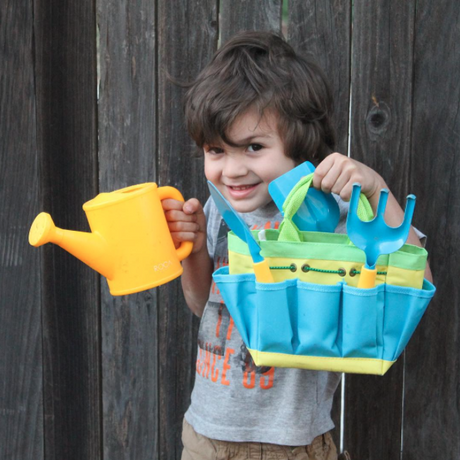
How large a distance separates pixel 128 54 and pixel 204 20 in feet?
0.74

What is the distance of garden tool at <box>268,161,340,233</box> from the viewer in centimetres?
121

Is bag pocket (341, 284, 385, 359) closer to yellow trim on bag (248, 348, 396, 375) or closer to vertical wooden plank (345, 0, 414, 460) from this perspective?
yellow trim on bag (248, 348, 396, 375)

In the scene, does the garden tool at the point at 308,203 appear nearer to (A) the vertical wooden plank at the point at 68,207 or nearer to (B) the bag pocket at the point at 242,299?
(B) the bag pocket at the point at 242,299

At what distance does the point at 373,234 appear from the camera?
111 cm

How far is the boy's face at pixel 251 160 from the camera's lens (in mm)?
1367

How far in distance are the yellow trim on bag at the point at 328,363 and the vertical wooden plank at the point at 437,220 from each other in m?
0.63

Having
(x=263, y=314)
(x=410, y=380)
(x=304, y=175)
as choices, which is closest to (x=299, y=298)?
(x=263, y=314)

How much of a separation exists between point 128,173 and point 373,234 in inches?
34.6

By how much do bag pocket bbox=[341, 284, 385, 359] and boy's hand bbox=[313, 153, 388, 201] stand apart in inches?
7.2

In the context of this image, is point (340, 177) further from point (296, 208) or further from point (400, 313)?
point (400, 313)

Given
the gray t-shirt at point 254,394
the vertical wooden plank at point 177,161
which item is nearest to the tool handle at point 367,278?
the gray t-shirt at point 254,394

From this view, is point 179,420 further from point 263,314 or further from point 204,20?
point 204,20

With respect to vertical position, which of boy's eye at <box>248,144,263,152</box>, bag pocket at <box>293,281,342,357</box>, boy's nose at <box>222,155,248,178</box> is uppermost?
boy's eye at <box>248,144,263,152</box>

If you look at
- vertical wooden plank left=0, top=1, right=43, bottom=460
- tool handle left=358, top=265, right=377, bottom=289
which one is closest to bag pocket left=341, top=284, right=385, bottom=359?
tool handle left=358, top=265, right=377, bottom=289
